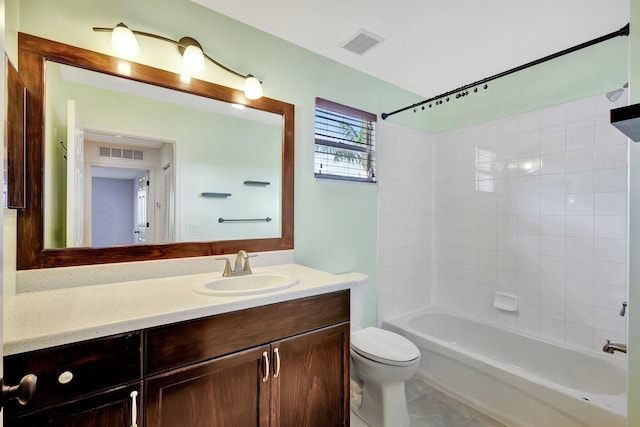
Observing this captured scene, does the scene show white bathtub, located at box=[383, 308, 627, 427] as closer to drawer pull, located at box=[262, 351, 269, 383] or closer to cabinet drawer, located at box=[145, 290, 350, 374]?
cabinet drawer, located at box=[145, 290, 350, 374]

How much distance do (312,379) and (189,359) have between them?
578 millimetres

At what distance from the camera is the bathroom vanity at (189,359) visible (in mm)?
858

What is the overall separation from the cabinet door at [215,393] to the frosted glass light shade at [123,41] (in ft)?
4.56

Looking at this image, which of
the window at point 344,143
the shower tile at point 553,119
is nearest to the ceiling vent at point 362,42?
the window at point 344,143

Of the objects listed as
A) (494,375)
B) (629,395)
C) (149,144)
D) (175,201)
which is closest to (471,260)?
(494,375)

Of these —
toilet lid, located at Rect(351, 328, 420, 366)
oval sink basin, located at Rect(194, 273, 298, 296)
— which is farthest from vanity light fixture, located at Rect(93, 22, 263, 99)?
toilet lid, located at Rect(351, 328, 420, 366)

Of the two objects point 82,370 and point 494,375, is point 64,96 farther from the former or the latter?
point 494,375

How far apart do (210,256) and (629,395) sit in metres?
1.84

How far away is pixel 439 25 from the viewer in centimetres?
180

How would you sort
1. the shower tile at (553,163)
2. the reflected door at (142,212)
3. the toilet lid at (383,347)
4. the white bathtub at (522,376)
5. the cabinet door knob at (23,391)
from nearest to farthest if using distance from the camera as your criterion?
the cabinet door knob at (23,391)
the reflected door at (142,212)
the white bathtub at (522,376)
the toilet lid at (383,347)
the shower tile at (553,163)

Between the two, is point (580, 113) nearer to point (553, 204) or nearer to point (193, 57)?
point (553, 204)

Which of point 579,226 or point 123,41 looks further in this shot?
point 579,226

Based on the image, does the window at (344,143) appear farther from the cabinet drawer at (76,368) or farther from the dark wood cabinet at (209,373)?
the cabinet drawer at (76,368)

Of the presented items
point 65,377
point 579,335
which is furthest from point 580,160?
point 65,377
